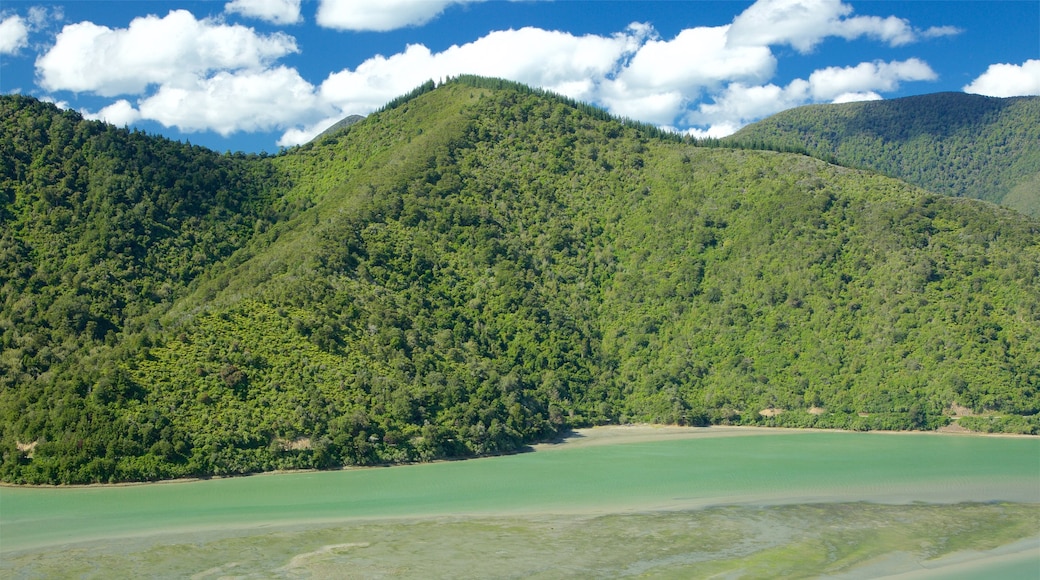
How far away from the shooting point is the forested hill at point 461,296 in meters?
57.6

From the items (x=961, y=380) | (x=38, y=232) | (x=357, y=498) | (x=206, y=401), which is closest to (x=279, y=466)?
(x=206, y=401)

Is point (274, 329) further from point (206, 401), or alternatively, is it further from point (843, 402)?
point (843, 402)

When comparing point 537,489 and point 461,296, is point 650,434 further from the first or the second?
point 537,489

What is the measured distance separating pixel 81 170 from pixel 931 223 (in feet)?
263

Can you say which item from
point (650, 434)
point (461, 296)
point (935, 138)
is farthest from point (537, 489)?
point (935, 138)

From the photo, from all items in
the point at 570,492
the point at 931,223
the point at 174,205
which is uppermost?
the point at 174,205

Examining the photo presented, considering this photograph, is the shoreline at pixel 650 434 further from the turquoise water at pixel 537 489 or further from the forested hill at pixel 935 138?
the forested hill at pixel 935 138

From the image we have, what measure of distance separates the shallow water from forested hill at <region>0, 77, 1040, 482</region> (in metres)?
5.02

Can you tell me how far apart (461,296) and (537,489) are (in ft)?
115

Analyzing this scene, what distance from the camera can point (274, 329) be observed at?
63969mm

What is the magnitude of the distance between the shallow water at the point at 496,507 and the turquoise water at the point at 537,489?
0.39 ft

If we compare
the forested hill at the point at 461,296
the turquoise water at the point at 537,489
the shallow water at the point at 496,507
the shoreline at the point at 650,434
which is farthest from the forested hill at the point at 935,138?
the shallow water at the point at 496,507

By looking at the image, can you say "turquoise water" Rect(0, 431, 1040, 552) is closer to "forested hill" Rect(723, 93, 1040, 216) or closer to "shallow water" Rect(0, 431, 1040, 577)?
"shallow water" Rect(0, 431, 1040, 577)

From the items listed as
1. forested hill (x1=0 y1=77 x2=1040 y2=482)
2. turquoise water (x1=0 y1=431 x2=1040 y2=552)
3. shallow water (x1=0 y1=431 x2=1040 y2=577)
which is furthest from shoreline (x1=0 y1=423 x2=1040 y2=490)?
shallow water (x1=0 y1=431 x2=1040 y2=577)
